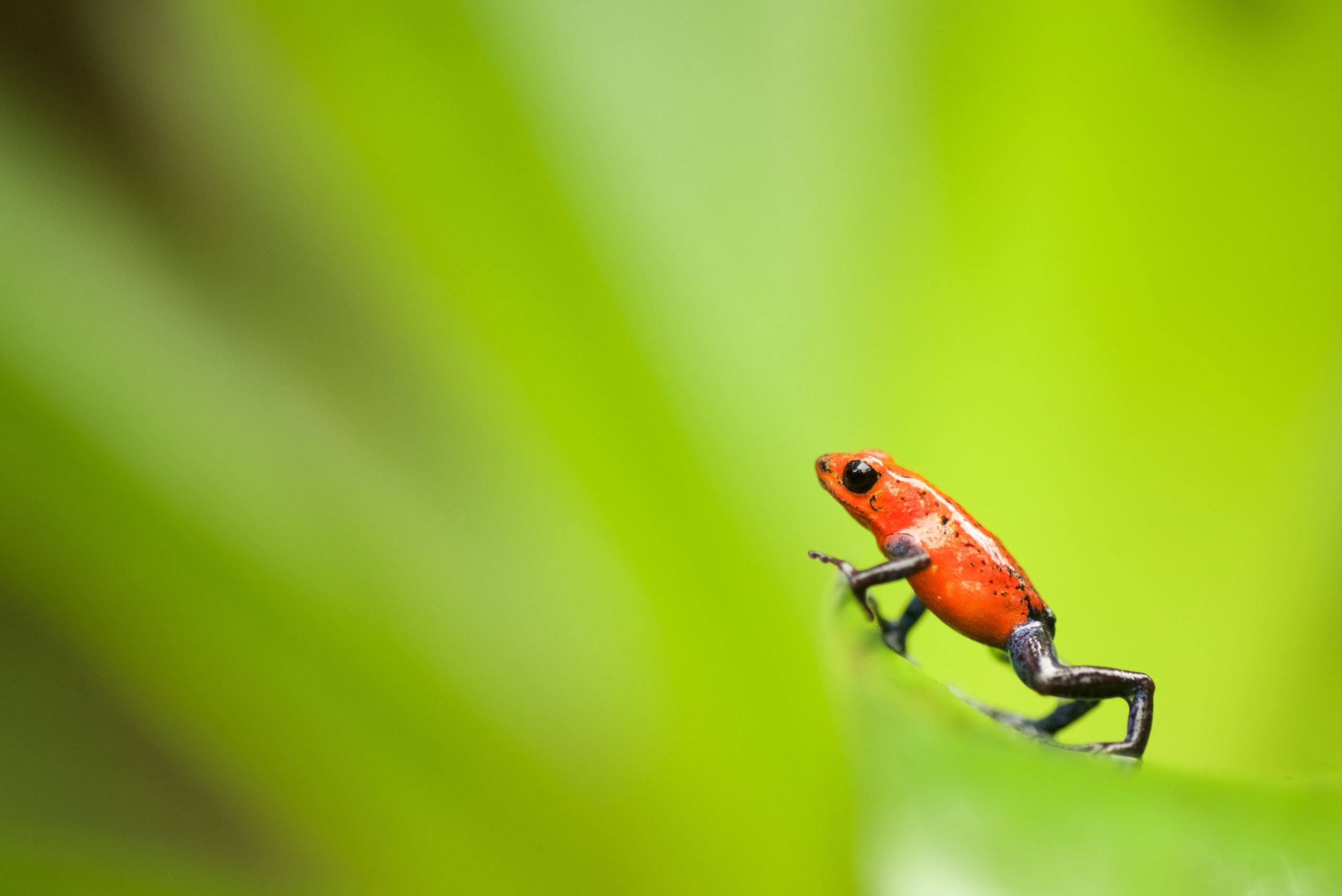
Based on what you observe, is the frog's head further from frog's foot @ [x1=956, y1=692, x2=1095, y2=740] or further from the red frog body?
frog's foot @ [x1=956, y1=692, x2=1095, y2=740]

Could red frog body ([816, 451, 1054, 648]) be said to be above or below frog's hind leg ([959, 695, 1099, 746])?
above

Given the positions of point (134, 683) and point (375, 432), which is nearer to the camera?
point (134, 683)

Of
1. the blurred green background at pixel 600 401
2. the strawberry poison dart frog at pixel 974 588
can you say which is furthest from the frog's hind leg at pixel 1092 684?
the blurred green background at pixel 600 401

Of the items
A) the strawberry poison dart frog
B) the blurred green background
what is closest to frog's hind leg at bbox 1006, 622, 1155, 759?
the strawberry poison dart frog

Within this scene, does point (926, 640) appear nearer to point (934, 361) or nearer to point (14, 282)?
point (934, 361)

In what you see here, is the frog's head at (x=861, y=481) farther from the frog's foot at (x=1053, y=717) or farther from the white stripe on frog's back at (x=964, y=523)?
the frog's foot at (x=1053, y=717)

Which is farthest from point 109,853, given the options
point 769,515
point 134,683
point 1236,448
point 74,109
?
point 1236,448

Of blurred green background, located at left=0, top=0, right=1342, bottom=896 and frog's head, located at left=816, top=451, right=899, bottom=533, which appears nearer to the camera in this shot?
→ frog's head, located at left=816, top=451, right=899, bottom=533
